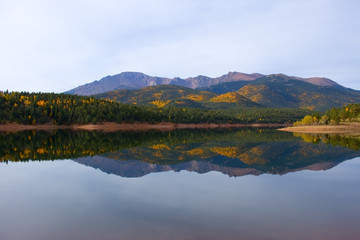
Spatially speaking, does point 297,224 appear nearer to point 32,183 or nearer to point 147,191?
point 147,191

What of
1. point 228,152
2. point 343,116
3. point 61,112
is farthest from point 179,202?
point 343,116

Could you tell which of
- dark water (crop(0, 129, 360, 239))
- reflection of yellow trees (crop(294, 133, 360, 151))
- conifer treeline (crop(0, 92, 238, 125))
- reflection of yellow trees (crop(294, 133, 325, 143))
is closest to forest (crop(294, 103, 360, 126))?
reflection of yellow trees (crop(294, 133, 325, 143))

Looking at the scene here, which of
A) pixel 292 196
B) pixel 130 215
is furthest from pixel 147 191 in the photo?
pixel 292 196

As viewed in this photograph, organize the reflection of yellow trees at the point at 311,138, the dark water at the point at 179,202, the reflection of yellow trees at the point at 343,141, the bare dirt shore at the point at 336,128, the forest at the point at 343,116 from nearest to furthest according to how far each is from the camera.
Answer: the dark water at the point at 179,202
the reflection of yellow trees at the point at 343,141
the reflection of yellow trees at the point at 311,138
the bare dirt shore at the point at 336,128
the forest at the point at 343,116

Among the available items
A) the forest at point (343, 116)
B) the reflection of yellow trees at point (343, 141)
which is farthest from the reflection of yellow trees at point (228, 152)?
the forest at point (343, 116)

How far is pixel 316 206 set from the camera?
19.1 m

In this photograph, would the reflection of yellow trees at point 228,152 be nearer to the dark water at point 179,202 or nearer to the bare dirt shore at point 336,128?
the dark water at point 179,202

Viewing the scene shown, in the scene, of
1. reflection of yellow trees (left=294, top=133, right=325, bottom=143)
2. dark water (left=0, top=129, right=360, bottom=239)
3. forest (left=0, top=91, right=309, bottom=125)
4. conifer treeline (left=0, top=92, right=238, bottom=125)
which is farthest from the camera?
conifer treeline (left=0, top=92, right=238, bottom=125)

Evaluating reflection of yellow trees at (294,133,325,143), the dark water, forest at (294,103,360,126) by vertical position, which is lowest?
reflection of yellow trees at (294,133,325,143)

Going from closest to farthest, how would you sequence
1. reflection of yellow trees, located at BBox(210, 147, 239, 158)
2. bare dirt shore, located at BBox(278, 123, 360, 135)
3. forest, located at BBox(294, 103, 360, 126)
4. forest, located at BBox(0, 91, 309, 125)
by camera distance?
reflection of yellow trees, located at BBox(210, 147, 239, 158), bare dirt shore, located at BBox(278, 123, 360, 135), forest, located at BBox(0, 91, 309, 125), forest, located at BBox(294, 103, 360, 126)

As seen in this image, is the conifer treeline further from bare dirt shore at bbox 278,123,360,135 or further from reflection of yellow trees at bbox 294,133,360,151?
reflection of yellow trees at bbox 294,133,360,151

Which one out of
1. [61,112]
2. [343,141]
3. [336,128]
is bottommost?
[343,141]

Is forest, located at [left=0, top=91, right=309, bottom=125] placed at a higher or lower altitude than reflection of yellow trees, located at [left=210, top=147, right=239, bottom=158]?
higher

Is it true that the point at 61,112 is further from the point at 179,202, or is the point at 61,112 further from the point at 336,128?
the point at 179,202
